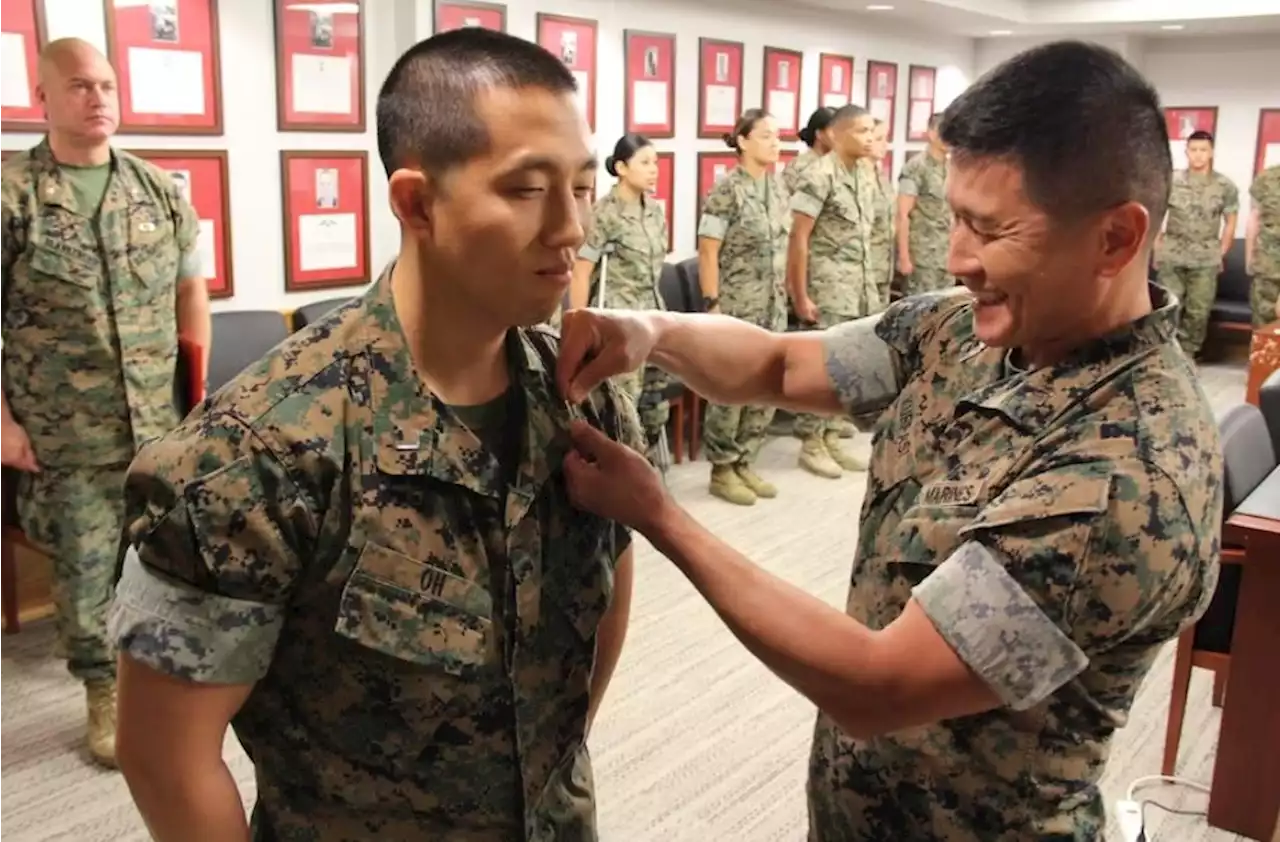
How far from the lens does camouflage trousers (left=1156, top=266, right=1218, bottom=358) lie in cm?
816

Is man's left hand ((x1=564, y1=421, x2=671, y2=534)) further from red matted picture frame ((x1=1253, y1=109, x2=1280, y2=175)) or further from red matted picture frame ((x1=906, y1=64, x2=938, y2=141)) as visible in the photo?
red matted picture frame ((x1=1253, y1=109, x2=1280, y2=175))

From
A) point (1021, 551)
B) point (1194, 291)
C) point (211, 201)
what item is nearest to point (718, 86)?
point (211, 201)

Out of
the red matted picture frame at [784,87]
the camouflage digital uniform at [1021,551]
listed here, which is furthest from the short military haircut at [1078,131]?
the red matted picture frame at [784,87]

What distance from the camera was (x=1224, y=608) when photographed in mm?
2764

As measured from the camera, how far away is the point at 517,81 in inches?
44.1

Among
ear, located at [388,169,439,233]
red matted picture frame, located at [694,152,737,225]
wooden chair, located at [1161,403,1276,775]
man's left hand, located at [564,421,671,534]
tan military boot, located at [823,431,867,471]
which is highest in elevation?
red matted picture frame, located at [694,152,737,225]

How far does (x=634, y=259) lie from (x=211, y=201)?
1.80 meters

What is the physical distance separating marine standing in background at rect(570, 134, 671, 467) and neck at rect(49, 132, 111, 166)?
2320 mm

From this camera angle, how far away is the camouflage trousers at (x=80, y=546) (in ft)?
9.53

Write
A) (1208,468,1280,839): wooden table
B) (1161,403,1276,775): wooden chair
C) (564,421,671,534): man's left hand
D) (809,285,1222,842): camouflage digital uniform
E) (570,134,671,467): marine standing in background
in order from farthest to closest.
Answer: (570,134,671,467): marine standing in background, (1161,403,1276,775): wooden chair, (1208,468,1280,839): wooden table, (564,421,671,534): man's left hand, (809,285,1222,842): camouflage digital uniform

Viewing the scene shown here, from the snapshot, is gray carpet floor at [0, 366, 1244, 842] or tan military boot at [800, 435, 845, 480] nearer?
gray carpet floor at [0, 366, 1244, 842]

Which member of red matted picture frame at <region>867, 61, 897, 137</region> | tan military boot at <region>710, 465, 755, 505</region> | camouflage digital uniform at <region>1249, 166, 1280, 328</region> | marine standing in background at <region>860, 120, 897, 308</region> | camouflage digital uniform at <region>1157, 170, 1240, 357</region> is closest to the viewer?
tan military boot at <region>710, 465, 755, 505</region>

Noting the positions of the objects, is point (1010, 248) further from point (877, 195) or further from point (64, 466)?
point (877, 195)

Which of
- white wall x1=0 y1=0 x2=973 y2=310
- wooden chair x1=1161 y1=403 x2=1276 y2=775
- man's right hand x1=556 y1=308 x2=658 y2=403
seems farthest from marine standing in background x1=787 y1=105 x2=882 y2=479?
man's right hand x1=556 y1=308 x2=658 y2=403
